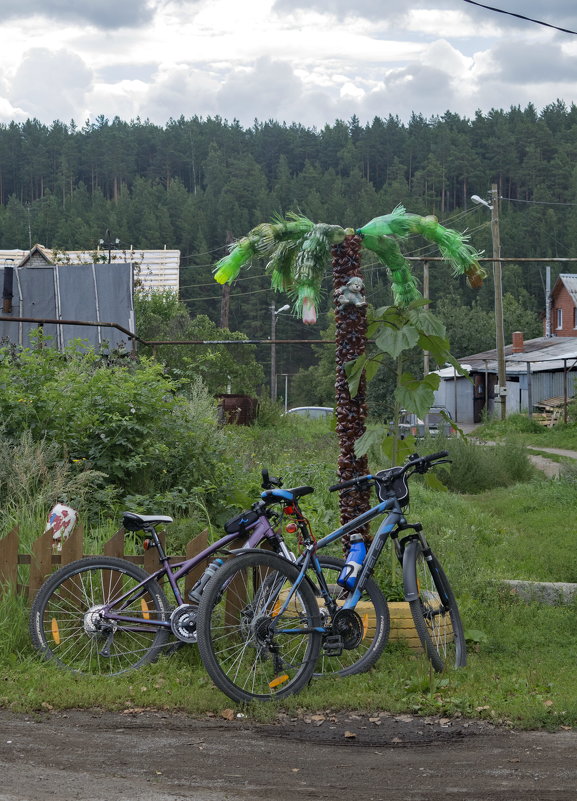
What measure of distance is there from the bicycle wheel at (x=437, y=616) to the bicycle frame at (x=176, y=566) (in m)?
0.74

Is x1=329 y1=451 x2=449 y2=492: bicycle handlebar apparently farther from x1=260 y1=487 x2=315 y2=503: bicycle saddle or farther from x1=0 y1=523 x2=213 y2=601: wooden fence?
x1=0 y1=523 x2=213 y2=601: wooden fence

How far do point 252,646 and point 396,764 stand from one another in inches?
46.7

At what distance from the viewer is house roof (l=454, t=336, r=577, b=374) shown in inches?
1634

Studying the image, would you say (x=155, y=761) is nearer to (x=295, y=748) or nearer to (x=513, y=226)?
(x=295, y=748)

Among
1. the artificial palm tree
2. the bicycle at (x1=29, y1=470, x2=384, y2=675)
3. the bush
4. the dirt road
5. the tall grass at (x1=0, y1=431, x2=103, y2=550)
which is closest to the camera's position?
the dirt road

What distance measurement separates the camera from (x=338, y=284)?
23.6ft

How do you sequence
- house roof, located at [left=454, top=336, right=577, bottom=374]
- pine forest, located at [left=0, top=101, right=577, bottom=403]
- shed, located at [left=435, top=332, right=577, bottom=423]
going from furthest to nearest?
pine forest, located at [left=0, top=101, right=577, bottom=403], shed, located at [left=435, top=332, right=577, bottom=423], house roof, located at [left=454, top=336, right=577, bottom=374]

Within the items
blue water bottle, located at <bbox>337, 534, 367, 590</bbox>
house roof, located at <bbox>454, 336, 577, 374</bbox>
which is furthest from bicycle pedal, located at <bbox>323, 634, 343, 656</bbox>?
house roof, located at <bbox>454, 336, 577, 374</bbox>

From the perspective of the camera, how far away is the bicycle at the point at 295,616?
527 cm

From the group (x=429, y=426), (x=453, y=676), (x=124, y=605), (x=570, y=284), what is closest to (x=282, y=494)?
(x=124, y=605)

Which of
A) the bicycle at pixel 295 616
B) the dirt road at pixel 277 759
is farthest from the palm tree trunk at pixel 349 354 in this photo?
the dirt road at pixel 277 759

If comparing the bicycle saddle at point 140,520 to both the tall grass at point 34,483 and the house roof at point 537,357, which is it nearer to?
the tall grass at point 34,483

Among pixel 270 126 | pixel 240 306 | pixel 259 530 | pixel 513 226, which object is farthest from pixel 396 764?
pixel 270 126

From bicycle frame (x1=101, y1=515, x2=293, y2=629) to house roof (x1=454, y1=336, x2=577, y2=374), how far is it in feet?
106
